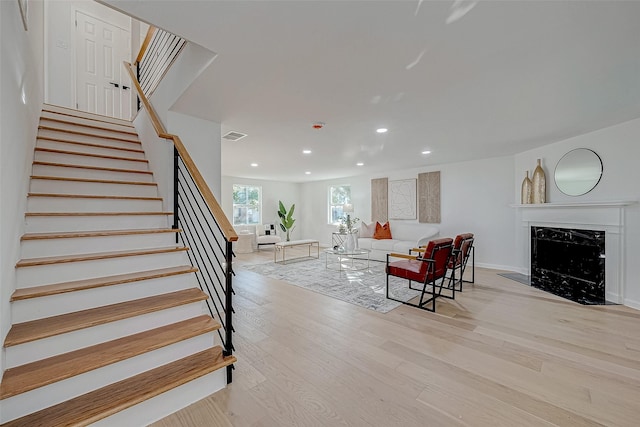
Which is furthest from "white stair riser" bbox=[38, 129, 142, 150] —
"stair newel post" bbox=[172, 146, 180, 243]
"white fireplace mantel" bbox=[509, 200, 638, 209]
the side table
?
"white fireplace mantel" bbox=[509, 200, 638, 209]

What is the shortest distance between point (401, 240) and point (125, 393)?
19.5 feet

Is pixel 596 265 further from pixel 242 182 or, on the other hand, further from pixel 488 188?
pixel 242 182

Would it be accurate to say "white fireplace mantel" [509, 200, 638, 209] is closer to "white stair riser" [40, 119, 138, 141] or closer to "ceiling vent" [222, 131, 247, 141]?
"ceiling vent" [222, 131, 247, 141]

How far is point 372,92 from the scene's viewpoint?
2.43 meters

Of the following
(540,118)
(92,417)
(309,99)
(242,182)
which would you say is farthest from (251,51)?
(242,182)

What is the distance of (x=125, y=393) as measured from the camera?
56.8 inches

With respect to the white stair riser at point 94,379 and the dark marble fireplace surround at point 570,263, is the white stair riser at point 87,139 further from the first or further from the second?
the dark marble fireplace surround at point 570,263

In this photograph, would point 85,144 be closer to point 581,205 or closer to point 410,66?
point 410,66

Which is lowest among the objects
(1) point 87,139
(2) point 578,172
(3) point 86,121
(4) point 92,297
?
(4) point 92,297

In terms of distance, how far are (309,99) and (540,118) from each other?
110 inches

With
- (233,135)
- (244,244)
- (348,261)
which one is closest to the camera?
(233,135)

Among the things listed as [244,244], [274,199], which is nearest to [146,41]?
[244,244]

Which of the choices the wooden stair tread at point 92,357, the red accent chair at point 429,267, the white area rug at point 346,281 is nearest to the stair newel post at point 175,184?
the wooden stair tread at point 92,357

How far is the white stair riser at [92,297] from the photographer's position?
1.56 metres
